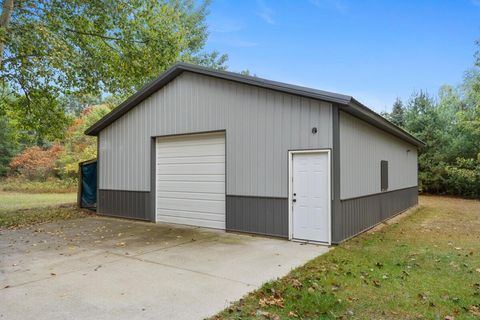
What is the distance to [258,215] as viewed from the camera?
7.45 metres

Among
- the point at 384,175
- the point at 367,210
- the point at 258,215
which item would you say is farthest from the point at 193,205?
the point at 384,175

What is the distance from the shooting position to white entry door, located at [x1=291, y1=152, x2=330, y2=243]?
6.66m

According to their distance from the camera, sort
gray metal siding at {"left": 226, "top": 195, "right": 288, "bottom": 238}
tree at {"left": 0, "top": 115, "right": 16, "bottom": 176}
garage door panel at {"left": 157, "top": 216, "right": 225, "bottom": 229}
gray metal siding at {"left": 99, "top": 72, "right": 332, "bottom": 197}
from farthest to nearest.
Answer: tree at {"left": 0, "top": 115, "right": 16, "bottom": 176}, garage door panel at {"left": 157, "top": 216, "right": 225, "bottom": 229}, gray metal siding at {"left": 226, "top": 195, "right": 288, "bottom": 238}, gray metal siding at {"left": 99, "top": 72, "right": 332, "bottom": 197}

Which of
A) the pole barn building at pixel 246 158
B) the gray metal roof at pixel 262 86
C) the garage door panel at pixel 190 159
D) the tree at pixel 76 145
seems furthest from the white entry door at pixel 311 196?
the tree at pixel 76 145

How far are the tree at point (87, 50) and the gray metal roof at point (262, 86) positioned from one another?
2.03 metres

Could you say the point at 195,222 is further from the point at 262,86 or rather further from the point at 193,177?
the point at 262,86

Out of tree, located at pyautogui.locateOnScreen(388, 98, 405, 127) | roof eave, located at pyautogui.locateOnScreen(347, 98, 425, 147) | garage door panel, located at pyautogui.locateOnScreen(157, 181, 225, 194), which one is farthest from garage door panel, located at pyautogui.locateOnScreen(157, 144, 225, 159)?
tree, located at pyautogui.locateOnScreen(388, 98, 405, 127)

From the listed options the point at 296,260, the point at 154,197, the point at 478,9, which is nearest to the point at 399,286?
the point at 296,260

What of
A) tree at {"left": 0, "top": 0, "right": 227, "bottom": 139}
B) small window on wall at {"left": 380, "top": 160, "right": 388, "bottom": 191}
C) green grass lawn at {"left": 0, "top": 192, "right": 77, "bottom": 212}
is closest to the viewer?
small window on wall at {"left": 380, "top": 160, "right": 388, "bottom": 191}

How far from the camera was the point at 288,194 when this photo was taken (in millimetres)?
7051

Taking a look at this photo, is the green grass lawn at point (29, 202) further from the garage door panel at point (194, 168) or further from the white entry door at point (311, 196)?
the white entry door at point (311, 196)

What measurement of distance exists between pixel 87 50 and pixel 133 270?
950cm

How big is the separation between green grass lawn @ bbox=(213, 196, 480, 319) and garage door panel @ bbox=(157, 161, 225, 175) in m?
3.48

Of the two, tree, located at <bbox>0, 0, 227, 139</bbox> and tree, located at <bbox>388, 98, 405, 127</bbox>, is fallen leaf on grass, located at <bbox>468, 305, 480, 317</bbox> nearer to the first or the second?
tree, located at <bbox>0, 0, 227, 139</bbox>
